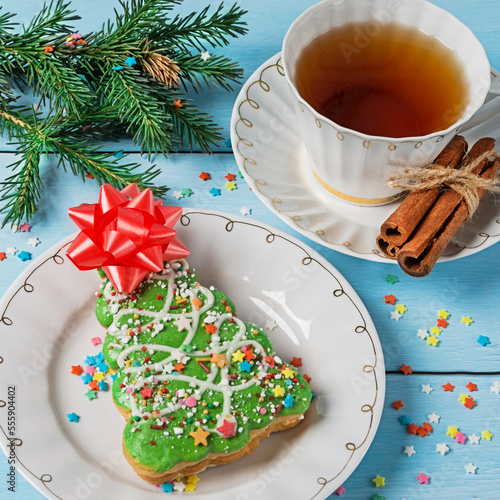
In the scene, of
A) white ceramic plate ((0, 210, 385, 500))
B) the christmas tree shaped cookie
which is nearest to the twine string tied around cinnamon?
white ceramic plate ((0, 210, 385, 500))

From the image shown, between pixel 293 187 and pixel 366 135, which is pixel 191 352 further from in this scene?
pixel 366 135

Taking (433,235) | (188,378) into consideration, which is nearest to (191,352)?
(188,378)

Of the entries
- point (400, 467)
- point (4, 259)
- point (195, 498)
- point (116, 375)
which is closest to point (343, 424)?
point (400, 467)

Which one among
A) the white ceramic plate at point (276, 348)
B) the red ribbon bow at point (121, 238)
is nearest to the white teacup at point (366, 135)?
the white ceramic plate at point (276, 348)

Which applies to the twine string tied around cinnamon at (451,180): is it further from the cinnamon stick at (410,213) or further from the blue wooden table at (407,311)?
the blue wooden table at (407,311)

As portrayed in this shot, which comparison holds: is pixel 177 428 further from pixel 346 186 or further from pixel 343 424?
pixel 346 186

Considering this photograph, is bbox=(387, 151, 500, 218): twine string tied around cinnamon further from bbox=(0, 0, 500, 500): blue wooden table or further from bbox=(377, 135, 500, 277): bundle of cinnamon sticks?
bbox=(0, 0, 500, 500): blue wooden table
